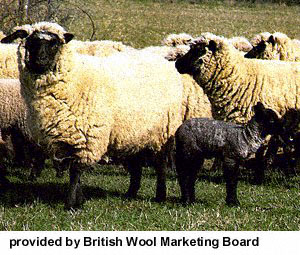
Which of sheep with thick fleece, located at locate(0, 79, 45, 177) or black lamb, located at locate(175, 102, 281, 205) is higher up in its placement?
black lamb, located at locate(175, 102, 281, 205)

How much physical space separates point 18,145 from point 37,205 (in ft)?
7.51

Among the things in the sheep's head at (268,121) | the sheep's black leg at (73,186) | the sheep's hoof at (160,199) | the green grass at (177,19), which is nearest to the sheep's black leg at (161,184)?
the sheep's hoof at (160,199)

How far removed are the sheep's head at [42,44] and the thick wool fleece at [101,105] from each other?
0.08 m

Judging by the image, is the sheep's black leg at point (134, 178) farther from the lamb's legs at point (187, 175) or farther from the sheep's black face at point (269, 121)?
the sheep's black face at point (269, 121)

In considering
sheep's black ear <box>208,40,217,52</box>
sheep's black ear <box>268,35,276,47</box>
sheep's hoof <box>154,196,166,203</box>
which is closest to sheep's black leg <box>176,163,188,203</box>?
sheep's hoof <box>154,196,166,203</box>

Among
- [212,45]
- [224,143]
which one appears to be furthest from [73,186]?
[212,45]

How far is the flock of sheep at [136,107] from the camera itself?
6395 millimetres

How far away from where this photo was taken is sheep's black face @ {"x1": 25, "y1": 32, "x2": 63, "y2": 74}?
6234 millimetres

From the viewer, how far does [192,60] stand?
772 centimetres

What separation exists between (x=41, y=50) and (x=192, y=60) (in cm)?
215

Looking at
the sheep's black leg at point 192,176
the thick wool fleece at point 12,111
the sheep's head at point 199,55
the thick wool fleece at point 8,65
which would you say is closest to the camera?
the sheep's black leg at point 192,176

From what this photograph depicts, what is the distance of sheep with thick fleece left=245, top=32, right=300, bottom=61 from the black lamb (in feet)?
12.2

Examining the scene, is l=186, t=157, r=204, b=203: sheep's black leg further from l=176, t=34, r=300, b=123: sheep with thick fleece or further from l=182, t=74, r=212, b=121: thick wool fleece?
l=182, t=74, r=212, b=121: thick wool fleece

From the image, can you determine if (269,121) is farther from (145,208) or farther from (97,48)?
(97,48)
